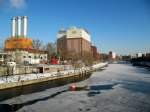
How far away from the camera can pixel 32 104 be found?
1823 centimetres

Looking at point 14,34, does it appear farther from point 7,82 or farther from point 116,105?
point 116,105

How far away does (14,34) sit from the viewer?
95438 millimetres

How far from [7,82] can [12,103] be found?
950 centimetres

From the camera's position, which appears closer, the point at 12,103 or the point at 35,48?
the point at 12,103

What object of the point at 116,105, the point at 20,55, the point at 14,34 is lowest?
the point at 116,105

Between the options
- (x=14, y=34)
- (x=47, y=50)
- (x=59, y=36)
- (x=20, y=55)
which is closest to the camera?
(x=20, y=55)

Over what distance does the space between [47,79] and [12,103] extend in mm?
18682

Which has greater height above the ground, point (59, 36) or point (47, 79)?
point (59, 36)

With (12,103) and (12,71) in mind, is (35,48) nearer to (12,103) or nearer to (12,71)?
(12,71)

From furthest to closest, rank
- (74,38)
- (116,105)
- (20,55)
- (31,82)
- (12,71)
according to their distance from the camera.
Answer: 1. (74,38)
2. (20,55)
3. (12,71)
4. (31,82)
5. (116,105)

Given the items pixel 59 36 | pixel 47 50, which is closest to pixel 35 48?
pixel 47 50

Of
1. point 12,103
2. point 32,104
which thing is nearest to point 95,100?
point 32,104

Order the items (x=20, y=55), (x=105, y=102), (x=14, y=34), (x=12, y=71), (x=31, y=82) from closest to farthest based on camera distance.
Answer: (x=105, y=102)
(x=31, y=82)
(x=12, y=71)
(x=20, y=55)
(x=14, y=34)

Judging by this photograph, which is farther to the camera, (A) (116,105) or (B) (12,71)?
(B) (12,71)
